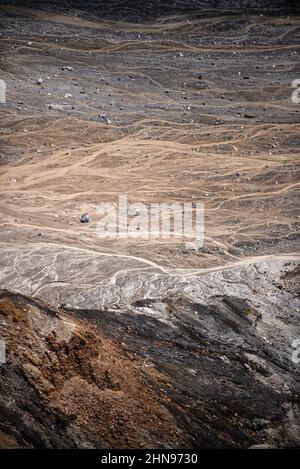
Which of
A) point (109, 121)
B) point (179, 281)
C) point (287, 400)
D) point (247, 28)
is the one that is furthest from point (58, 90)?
point (287, 400)

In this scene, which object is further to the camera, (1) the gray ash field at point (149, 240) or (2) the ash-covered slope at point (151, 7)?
(2) the ash-covered slope at point (151, 7)

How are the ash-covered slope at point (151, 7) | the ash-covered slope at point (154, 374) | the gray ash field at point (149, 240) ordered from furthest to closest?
the ash-covered slope at point (151, 7) < the gray ash field at point (149, 240) < the ash-covered slope at point (154, 374)

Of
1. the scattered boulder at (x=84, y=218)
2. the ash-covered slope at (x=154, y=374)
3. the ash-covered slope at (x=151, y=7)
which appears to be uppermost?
the ash-covered slope at (x=151, y=7)

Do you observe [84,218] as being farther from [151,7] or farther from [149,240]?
[151,7]

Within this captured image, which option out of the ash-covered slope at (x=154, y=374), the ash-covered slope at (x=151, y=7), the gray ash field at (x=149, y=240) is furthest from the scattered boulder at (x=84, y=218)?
the ash-covered slope at (x=151, y=7)

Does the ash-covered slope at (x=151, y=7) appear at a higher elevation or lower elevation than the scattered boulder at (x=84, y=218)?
higher

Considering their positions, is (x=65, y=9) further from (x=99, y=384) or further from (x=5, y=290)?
(x=99, y=384)

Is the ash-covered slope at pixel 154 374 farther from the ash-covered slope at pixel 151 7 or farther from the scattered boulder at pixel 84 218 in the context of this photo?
the ash-covered slope at pixel 151 7

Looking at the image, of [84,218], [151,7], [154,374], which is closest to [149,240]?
[84,218]
